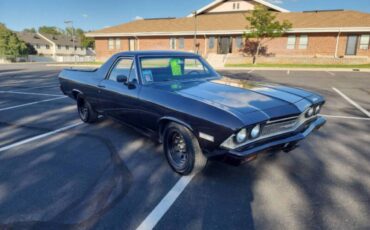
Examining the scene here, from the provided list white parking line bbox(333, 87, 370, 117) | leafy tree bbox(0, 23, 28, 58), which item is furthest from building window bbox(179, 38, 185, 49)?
leafy tree bbox(0, 23, 28, 58)

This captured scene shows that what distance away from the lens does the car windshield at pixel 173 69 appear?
12.8 feet

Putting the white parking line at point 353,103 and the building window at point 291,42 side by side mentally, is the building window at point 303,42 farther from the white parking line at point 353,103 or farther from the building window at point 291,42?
the white parking line at point 353,103

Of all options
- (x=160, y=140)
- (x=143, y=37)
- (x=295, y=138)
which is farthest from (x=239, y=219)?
(x=143, y=37)

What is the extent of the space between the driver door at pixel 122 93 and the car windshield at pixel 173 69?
0.20m

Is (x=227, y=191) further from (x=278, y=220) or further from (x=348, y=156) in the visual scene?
(x=348, y=156)

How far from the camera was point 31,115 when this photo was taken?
6441mm

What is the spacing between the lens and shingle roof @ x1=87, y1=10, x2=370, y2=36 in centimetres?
2503

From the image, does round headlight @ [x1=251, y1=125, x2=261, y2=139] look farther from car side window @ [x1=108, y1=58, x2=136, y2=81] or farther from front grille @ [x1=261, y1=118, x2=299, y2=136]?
car side window @ [x1=108, y1=58, x2=136, y2=81]

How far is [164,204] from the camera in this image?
107 inches

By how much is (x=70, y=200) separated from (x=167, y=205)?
3.54ft

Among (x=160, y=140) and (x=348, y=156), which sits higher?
(x=160, y=140)

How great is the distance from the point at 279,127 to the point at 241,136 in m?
0.61

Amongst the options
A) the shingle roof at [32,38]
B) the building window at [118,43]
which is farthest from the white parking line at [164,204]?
the shingle roof at [32,38]

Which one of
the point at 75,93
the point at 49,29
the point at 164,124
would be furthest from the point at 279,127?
the point at 49,29
